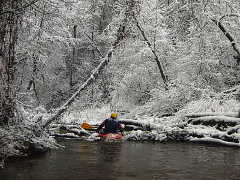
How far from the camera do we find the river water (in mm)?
6512

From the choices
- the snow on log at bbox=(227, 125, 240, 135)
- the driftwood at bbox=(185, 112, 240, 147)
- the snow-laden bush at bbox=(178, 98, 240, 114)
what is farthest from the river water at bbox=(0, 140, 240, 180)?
the snow-laden bush at bbox=(178, 98, 240, 114)

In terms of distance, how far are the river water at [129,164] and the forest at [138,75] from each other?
0.64 meters

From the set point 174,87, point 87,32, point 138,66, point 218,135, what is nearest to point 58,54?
point 87,32

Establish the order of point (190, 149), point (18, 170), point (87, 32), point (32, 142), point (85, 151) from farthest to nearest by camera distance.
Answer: point (87, 32) < point (190, 149) < point (85, 151) < point (32, 142) < point (18, 170)

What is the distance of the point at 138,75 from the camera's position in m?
21.7

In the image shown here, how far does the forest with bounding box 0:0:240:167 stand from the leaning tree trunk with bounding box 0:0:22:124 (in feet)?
0.07

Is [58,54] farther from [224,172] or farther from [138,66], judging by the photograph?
[224,172]

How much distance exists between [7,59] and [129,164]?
3.53 m

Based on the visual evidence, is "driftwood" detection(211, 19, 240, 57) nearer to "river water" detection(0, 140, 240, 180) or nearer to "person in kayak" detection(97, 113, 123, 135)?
"person in kayak" detection(97, 113, 123, 135)

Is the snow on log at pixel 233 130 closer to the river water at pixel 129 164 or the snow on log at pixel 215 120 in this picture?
the snow on log at pixel 215 120

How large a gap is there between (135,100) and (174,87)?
4.30 metres

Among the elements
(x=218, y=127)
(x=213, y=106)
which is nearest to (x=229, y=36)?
(x=213, y=106)

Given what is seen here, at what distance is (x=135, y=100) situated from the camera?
73.6 feet

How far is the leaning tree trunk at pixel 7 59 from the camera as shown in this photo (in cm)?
718
